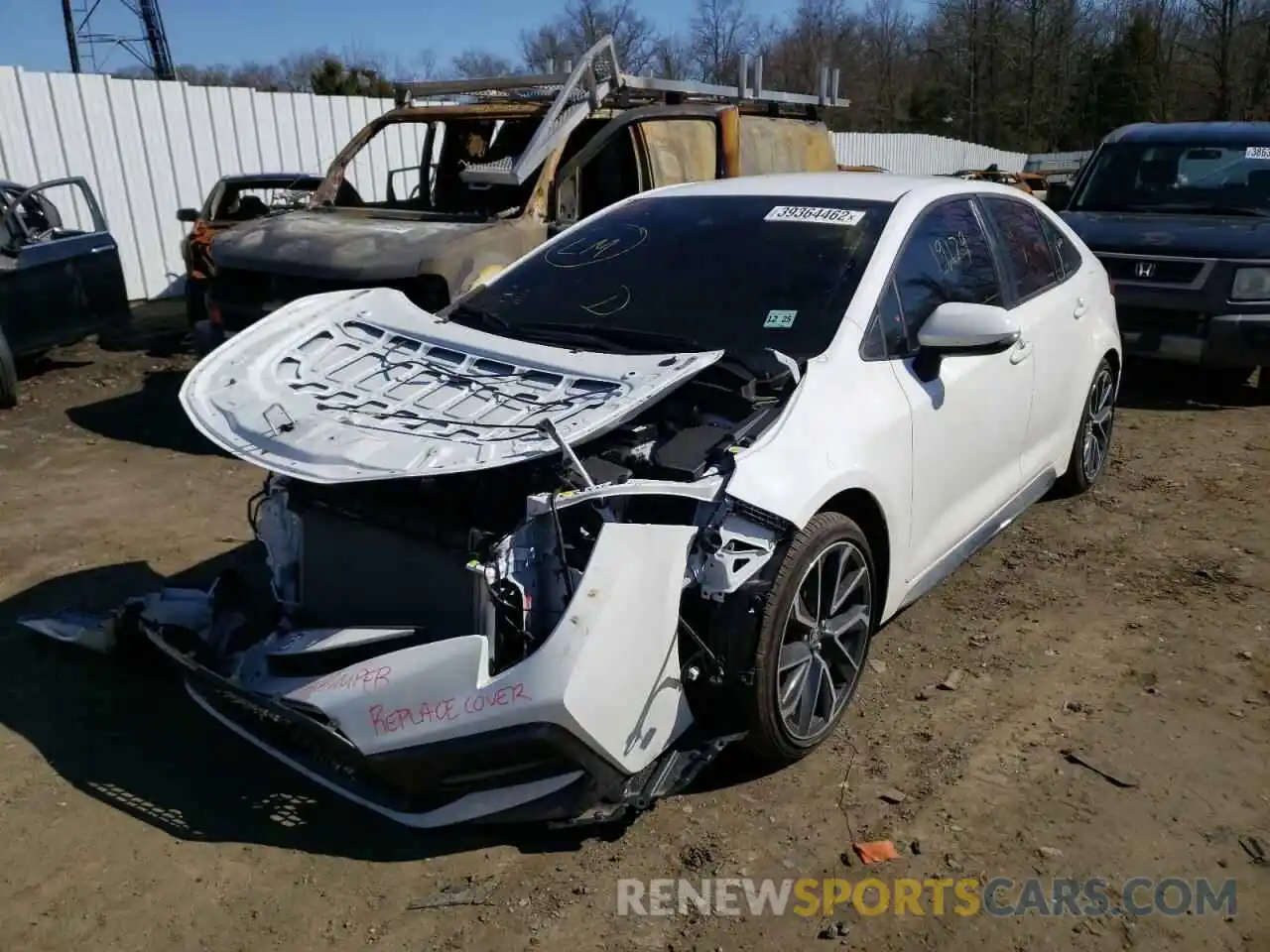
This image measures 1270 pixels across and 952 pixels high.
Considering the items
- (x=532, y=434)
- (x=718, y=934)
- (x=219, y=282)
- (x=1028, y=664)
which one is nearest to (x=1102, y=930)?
(x=718, y=934)

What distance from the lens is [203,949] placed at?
260 cm

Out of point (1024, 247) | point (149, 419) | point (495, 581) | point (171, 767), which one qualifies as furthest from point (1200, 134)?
point (171, 767)

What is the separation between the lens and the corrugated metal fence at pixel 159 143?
12133mm

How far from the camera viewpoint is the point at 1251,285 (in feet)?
23.7

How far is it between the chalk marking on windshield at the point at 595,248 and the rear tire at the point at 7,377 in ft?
18.4

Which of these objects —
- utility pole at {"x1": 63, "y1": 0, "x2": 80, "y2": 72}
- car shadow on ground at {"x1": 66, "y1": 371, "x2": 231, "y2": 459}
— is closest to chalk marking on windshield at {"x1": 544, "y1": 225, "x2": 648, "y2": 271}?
car shadow on ground at {"x1": 66, "y1": 371, "x2": 231, "y2": 459}

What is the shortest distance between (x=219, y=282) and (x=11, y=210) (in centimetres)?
235

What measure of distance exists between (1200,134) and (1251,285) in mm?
2032

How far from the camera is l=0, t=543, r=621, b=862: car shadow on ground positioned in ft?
9.83

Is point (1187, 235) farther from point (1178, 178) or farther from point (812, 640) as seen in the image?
point (812, 640)

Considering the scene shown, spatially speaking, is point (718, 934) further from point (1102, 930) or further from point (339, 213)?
point (339, 213)

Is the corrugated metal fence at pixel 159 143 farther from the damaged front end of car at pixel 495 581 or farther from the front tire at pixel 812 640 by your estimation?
the front tire at pixel 812 640

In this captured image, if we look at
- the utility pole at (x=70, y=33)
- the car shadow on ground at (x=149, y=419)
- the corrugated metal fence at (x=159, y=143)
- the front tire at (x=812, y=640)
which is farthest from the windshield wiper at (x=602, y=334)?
the utility pole at (x=70, y=33)

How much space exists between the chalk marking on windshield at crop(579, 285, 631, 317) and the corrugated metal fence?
10.9m
